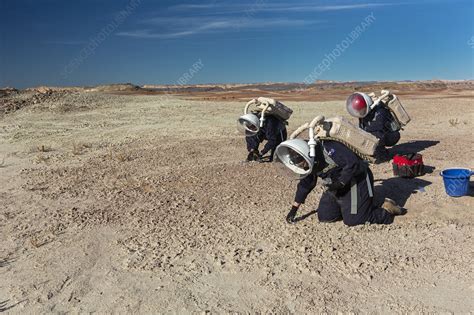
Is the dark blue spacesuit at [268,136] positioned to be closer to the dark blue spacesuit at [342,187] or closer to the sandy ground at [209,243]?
the sandy ground at [209,243]

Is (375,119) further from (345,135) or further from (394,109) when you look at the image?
(345,135)

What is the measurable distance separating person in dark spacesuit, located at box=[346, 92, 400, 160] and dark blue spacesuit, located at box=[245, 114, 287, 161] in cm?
135

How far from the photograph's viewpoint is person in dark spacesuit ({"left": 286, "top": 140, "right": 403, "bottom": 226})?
5.38m

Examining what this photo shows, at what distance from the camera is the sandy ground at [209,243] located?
419 cm

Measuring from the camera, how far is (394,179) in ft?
25.6

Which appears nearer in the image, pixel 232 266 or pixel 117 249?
pixel 232 266

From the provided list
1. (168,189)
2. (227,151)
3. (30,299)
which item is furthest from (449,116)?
(30,299)

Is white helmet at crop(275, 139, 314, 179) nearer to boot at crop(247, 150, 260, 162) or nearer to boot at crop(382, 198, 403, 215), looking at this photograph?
boot at crop(382, 198, 403, 215)

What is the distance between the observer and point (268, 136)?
920cm

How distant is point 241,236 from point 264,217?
28.4 inches

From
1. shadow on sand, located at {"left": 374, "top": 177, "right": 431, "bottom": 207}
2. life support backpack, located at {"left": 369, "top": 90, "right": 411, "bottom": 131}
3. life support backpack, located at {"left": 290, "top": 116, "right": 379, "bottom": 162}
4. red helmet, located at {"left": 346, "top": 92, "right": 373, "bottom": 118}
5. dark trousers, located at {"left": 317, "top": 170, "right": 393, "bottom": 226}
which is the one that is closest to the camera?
life support backpack, located at {"left": 290, "top": 116, "right": 379, "bottom": 162}

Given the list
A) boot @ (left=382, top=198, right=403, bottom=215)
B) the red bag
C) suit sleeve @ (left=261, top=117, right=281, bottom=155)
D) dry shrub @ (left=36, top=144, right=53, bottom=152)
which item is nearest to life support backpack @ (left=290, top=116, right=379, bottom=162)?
boot @ (left=382, top=198, right=403, bottom=215)

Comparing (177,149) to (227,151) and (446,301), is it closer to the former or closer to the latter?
(227,151)

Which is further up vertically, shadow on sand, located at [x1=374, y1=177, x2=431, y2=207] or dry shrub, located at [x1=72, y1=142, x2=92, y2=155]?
shadow on sand, located at [x1=374, y1=177, x2=431, y2=207]
